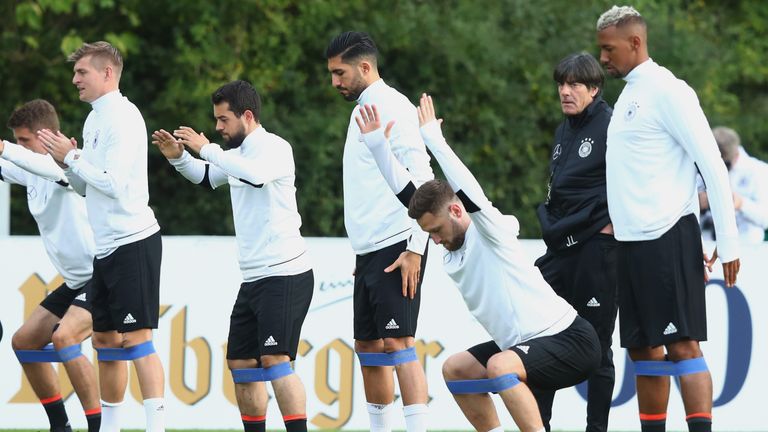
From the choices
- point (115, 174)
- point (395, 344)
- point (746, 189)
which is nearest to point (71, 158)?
point (115, 174)

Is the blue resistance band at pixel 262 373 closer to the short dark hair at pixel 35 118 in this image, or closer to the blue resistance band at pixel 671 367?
the blue resistance band at pixel 671 367

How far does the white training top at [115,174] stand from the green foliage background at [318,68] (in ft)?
19.9

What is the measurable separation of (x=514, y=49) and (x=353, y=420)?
662cm

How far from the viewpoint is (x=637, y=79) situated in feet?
20.8

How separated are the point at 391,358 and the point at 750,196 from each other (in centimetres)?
534

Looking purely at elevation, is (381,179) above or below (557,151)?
below

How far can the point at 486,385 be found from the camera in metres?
6.09

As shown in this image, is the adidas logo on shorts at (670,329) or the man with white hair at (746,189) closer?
the adidas logo on shorts at (670,329)

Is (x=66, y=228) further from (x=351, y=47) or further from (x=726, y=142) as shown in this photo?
(x=726, y=142)

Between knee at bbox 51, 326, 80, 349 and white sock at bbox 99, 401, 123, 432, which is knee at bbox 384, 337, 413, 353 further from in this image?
knee at bbox 51, 326, 80, 349

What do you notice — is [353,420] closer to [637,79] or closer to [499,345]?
[499,345]

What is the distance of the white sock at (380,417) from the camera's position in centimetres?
705

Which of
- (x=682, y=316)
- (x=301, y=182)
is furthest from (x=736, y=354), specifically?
(x=301, y=182)

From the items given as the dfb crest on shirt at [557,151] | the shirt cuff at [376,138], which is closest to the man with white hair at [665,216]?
the dfb crest on shirt at [557,151]
